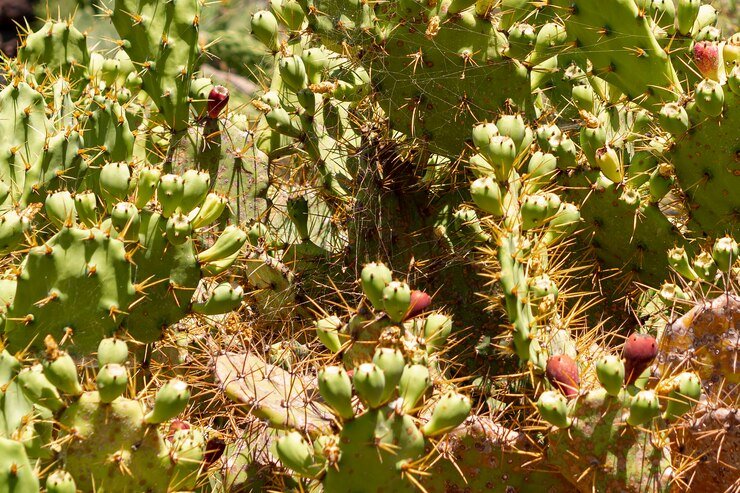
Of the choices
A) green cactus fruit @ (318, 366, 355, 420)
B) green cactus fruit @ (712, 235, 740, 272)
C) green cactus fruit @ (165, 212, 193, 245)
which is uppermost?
green cactus fruit @ (318, 366, 355, 420)

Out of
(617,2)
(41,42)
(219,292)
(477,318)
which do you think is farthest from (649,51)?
(41,42)

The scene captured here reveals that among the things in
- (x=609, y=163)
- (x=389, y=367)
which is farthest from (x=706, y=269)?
(x=389, y=367)

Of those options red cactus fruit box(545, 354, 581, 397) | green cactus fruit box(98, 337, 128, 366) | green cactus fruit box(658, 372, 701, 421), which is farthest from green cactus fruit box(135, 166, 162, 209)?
green cactus fruit box(658, 372, 701, 421)

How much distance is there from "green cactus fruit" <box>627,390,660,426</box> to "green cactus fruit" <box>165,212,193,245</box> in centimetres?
114

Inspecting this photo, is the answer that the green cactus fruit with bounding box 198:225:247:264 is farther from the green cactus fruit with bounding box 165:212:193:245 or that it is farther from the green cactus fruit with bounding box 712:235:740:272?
the green cactus fruit with bounding box 712:235:740:272

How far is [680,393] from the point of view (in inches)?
82.1

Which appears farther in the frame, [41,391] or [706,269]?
[706,269]

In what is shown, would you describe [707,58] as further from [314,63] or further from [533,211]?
[314,63]

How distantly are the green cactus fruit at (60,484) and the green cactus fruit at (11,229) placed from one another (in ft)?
2.57

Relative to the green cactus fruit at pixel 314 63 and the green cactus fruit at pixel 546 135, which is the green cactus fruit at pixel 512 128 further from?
the green cactus fruit at pixel 314 63

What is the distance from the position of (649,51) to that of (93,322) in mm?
1716

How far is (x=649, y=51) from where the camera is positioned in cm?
278

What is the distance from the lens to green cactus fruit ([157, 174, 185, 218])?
2.33 meters

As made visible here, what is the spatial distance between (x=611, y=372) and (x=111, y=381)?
1044mm
